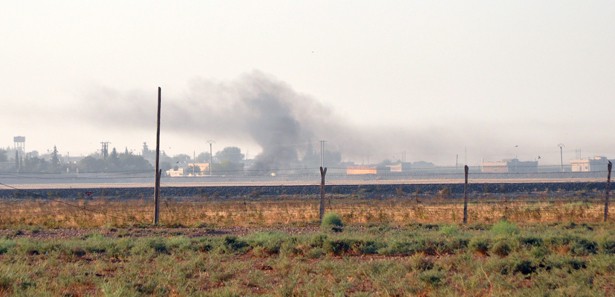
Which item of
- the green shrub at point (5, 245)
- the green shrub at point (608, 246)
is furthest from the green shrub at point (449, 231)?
the green shrub at point (5, 245)

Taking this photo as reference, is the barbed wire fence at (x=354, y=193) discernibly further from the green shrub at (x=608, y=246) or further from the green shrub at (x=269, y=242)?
the green shrub at (x=269, y=242)

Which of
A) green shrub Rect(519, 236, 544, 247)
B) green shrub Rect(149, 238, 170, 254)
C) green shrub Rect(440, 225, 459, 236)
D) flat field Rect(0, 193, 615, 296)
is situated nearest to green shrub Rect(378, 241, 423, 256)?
flat field Rect(0, 193, 615, 296)

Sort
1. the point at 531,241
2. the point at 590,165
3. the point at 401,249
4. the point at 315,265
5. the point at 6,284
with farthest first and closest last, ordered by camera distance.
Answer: the point at 590,165 → the point at 531,241 → the point at 401,249 → the point at 315,265 → the point at 6,284

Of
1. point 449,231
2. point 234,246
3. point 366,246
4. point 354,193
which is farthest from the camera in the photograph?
point 354,193

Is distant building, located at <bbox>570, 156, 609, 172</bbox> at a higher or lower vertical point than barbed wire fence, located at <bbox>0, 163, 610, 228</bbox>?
higher

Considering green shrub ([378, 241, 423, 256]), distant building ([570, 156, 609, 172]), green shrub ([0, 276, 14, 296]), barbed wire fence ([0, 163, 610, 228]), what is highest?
distant building ([570, 156, 609, 172])

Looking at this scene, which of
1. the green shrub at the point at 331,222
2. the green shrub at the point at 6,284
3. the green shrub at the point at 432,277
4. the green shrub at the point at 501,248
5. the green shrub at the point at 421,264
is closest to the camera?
the green shrub at the point at 6,284

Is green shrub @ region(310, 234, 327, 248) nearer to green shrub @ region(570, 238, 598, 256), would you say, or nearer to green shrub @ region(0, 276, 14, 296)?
green shrub @ region(570, 238, 598, 256)

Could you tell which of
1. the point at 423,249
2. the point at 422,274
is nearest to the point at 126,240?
the point at 423,249

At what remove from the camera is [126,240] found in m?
17.9

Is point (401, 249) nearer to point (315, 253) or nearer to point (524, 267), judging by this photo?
point (315, 253)

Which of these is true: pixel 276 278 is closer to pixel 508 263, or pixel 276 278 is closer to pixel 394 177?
pixel 508 263

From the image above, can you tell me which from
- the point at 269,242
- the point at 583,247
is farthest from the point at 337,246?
the point at 583,247

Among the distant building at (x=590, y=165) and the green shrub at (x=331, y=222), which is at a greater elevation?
the distant building at (x=590, y=165)
